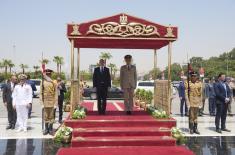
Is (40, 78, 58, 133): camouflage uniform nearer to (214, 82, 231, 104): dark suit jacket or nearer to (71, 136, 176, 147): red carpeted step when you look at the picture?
(71, 136, 176, 147): red carpeted step

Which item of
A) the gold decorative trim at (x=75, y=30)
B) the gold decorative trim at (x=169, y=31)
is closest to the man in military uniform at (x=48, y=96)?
the gold decorative trim at (x=75, y=30)

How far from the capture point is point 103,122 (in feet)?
30.5

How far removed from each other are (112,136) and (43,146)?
1.89 m

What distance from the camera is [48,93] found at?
1109cm

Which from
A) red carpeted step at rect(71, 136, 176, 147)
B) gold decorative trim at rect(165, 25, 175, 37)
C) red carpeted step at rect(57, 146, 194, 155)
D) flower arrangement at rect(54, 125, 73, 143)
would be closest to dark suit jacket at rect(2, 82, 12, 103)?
flower arrangement at rect(54, 125, 73, 143)

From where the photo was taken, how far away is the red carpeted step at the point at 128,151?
810 centimetres

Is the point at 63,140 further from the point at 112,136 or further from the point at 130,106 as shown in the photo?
the point at 130,106

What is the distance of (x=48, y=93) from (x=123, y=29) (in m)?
3.16

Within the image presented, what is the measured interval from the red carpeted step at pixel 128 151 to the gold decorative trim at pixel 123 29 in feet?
9.55

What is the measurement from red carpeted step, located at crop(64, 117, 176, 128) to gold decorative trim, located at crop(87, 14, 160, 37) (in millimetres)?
2209

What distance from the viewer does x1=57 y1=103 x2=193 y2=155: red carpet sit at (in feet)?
27.4

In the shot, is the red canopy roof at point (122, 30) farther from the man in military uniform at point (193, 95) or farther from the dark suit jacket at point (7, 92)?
→ the dark suit jacket at point (7, 92)

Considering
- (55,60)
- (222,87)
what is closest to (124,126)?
(222,87)

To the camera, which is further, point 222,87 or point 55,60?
point 55,60
